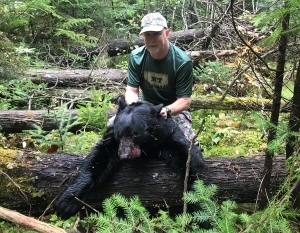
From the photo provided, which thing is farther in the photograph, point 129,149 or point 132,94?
point 132,94

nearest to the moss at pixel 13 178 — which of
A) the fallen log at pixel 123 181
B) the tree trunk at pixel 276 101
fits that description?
the fallen log at pixel 123 181

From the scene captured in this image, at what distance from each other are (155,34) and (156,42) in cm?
9

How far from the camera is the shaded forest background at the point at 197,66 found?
2.96 m

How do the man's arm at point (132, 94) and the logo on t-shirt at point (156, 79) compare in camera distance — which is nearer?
the logo on t-shirt at point (156, 79)

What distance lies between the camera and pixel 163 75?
4422 mm

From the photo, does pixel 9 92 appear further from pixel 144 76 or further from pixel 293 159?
pixel 293 159

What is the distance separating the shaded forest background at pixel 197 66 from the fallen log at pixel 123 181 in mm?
358

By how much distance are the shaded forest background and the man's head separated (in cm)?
101

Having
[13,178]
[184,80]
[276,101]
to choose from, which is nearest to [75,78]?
[184,80]

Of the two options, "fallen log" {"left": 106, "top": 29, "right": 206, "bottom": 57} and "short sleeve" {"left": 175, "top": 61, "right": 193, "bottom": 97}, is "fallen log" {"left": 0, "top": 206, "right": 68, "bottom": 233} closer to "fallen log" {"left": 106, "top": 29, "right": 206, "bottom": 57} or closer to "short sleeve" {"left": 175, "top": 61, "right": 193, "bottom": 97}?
"short sleeve" {"left": 175, "top": 61, "right": 193, "bottom": 97}

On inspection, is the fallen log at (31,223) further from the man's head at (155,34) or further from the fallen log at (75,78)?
the fallen log at (75,78)

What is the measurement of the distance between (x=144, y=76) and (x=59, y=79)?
4.16m

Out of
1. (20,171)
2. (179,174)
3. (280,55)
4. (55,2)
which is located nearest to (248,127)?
(179,174)

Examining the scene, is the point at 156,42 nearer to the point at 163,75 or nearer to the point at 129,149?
the point at 163,75
